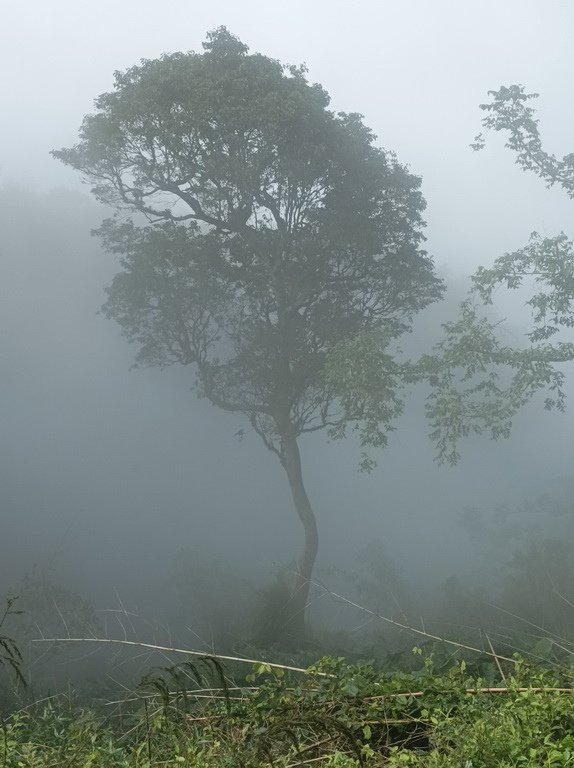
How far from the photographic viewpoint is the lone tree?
15.2ft

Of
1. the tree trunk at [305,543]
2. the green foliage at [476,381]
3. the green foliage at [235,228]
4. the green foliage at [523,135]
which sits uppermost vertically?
the green foliage at [523,135]

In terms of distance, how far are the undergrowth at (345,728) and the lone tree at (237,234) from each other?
254 cm

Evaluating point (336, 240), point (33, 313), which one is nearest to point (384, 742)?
point (33, 313)

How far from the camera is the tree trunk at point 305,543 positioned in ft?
13.6

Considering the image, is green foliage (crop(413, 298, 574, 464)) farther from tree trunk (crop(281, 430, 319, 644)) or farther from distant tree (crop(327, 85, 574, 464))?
tree trunk (crop(281, 430, 319, 644))

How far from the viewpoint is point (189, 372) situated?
181 inches

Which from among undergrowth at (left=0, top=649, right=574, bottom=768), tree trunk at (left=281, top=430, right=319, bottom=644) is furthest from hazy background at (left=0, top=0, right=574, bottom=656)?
undergrowth at (left=0, top=649, right=574, bottom=768)

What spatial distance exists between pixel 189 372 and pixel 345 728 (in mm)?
3337

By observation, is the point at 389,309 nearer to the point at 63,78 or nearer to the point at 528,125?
the point at 528,125

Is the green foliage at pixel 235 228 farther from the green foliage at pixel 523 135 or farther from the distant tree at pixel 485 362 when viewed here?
the green foliage at pixel 523 135

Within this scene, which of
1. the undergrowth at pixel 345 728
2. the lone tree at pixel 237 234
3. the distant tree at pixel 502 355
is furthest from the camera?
the distant tree at pixel 502 355

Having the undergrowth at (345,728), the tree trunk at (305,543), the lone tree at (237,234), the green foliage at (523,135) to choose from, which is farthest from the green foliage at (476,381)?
the undergrowth at (345,728)

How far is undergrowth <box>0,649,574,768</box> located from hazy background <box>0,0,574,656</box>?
2.00 m

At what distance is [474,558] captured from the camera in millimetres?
4668
